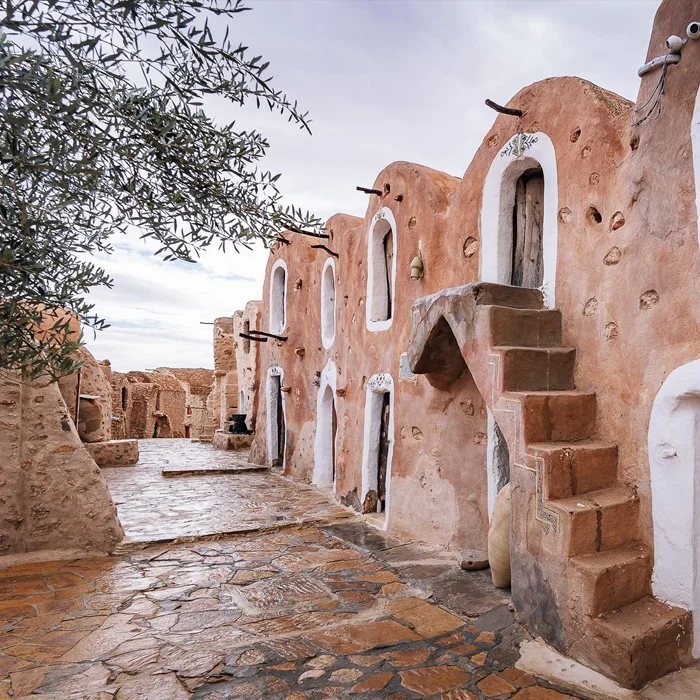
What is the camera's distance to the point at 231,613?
4.12 meters

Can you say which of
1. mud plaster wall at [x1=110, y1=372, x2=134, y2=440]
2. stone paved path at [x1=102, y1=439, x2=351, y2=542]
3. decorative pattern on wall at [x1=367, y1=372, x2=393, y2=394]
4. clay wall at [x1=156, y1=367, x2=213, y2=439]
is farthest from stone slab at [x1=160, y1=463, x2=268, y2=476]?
clay wall at [x1=156, y1=367, x2=213, y2=439]

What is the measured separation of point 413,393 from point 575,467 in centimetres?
292

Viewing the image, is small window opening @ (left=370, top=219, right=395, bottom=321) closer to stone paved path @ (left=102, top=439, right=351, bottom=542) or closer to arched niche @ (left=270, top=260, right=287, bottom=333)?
stone paved path @ (left=102, top=439, right=351, bottom=542)

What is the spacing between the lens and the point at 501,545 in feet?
14.2

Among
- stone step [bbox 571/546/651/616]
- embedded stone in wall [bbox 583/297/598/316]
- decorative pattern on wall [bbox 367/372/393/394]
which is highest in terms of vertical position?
embedded stone in wall [bbox 583/297/598/316]

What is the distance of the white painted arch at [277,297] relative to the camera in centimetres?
1317

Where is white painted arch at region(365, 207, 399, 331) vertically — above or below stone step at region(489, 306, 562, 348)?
above

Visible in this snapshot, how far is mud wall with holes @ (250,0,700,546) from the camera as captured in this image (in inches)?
140

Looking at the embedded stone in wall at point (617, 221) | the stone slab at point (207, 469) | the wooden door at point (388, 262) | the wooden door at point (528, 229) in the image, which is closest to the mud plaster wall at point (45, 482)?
the wooden door at point (388, 262)

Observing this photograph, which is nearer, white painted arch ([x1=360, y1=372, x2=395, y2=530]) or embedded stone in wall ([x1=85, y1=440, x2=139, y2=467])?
white painted arch ([x1=360, y1=372, x2=395, y2=530])

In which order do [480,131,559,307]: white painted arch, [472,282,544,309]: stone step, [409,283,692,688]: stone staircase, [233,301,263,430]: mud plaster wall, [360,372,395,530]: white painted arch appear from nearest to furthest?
1. [409,283,692,688]: stone staircase
2. [472,282,544,309]: stone step
3. [480,131,559,307]: white painted arch
4. [360,372,395,530]: white painted arch
5. [233,301,263,430]: mud plaster wall

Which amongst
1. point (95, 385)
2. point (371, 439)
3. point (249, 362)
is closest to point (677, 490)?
point (371, 439)

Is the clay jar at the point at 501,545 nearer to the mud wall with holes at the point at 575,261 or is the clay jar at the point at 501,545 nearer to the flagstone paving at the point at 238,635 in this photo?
the flagstone paving at the point at 238,635

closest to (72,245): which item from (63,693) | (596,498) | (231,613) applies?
(63,693)
